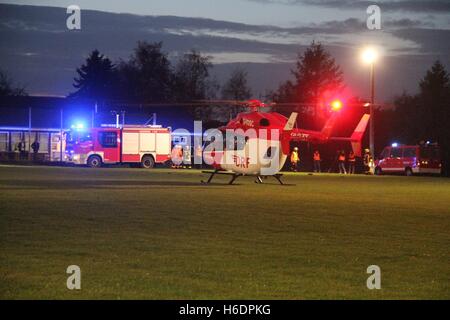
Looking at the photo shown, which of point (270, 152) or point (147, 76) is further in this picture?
point (147, 76)

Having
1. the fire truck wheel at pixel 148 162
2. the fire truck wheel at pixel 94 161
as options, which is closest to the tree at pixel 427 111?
the fire truck wheel at pixel 148 162

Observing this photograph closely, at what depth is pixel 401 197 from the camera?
27922 mm

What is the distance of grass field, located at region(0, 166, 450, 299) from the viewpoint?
1012 cm

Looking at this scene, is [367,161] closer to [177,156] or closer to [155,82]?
[177,156]

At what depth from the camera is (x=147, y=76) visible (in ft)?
386

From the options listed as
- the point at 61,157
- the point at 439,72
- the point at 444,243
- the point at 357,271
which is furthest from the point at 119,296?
the point at 439,72

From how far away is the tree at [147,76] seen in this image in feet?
378

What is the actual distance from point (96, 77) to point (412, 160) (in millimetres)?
75848

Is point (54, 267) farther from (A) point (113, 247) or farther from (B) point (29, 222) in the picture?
(B) point (29, 222)

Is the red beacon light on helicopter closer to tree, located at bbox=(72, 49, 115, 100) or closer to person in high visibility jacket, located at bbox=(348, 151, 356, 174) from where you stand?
person in high visibility jacket, located at bbox=(348, 151, 356, 174)

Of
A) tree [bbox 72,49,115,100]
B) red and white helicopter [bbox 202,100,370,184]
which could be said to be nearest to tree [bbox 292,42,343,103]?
tree [bbox 72,49,115,100]

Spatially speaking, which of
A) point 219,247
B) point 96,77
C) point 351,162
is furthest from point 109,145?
point 96,77

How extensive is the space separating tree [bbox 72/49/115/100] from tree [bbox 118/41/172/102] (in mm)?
2194

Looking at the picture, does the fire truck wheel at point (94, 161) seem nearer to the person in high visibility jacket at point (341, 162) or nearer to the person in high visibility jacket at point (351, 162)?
the person in high visibility jacket at point (341, 162)
